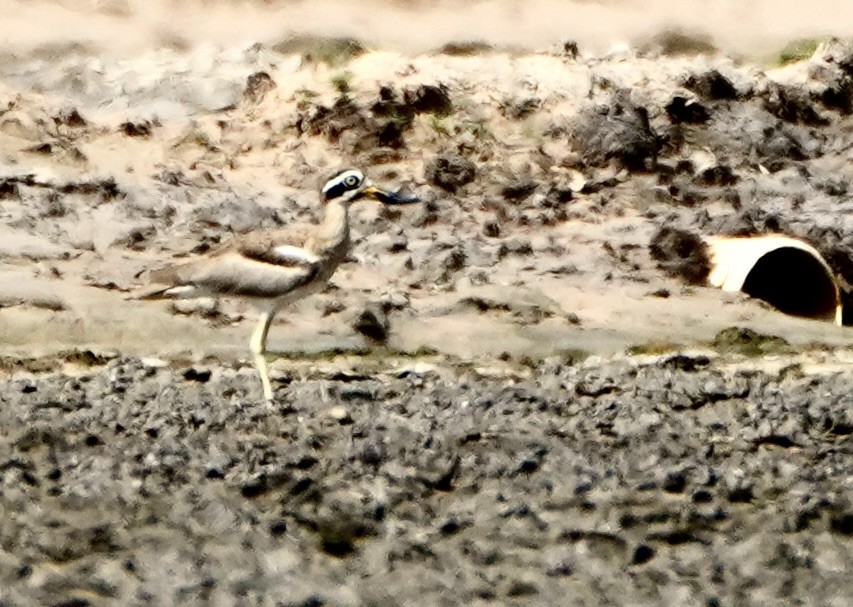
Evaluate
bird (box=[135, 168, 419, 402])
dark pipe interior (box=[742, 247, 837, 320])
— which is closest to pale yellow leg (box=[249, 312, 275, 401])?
bird (box=[135, 168, 419, 402])

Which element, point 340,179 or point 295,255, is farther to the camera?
point 340,179

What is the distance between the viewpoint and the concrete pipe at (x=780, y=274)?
691 centimetres

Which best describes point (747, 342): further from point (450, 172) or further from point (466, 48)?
point (466, 48)

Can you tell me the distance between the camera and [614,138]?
8.09 meters

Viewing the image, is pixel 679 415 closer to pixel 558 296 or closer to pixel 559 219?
pixel 558 296

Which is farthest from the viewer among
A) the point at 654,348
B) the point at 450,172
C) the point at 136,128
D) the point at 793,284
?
the point at 136,128

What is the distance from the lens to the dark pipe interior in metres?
6.91

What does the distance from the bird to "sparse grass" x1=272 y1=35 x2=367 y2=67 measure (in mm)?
2785

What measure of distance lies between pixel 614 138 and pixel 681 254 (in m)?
1.07

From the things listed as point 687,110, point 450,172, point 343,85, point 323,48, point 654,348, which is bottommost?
point 654,348

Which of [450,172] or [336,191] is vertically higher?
[450,172]

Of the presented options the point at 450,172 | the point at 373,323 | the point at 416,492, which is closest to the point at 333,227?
the point at 373,323

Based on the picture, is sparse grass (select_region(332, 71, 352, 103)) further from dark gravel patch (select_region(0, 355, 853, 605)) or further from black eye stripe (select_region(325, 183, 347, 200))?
dark gravel patch (select_region(0, 355, 853, 605))

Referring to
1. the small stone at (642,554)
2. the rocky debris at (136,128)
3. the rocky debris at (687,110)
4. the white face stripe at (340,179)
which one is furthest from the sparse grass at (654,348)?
the rocky debris at (136,128)
